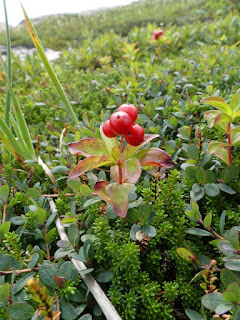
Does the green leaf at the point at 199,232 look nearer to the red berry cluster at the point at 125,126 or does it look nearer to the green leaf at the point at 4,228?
the red berry cluster at the point at 125,126

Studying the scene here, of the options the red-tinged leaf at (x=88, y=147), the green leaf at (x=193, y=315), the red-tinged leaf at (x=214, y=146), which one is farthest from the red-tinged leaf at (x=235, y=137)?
the green leaf at (x=193, y=315)

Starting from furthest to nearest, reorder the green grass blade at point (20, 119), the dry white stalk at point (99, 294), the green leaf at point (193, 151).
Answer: the green grass blade at point (20, 119)
the green leaf at point (193, 151)
the dry white stalk at point (99, 294)

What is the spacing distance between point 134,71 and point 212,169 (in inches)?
54.2

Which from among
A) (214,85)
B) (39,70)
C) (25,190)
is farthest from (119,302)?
(39,70)

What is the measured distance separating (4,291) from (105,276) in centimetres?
31

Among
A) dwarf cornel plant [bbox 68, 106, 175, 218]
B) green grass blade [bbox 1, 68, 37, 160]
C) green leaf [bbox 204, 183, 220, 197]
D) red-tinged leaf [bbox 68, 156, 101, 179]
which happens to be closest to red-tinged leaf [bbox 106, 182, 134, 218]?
Result: dwarf cornel plant [bbox 68, 106, 175, 218]

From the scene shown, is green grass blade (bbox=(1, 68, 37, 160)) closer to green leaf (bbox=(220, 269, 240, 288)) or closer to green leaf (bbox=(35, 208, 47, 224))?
green leaf (bbox=(35, 208, 47, 224))

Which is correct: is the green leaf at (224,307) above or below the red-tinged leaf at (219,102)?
below

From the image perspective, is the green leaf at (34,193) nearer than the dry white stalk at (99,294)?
No

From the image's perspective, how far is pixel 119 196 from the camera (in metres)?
0.90

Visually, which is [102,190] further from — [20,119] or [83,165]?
[20,119]

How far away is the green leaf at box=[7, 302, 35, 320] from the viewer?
2.59 feet

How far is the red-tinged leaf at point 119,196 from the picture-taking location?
2.85ft

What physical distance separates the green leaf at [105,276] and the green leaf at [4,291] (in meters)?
0.28
